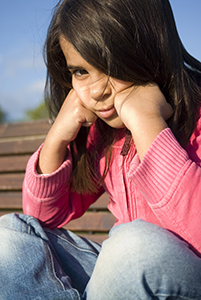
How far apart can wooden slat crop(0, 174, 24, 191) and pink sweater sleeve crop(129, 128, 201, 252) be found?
1.50m

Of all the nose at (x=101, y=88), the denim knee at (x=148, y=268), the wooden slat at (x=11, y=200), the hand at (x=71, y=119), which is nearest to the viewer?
the denim knee at (x=148, y=268)

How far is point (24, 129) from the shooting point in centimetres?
234

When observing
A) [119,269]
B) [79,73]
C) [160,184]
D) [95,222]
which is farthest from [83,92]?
[95,222]

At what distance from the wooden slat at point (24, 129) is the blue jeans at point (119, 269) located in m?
1.26

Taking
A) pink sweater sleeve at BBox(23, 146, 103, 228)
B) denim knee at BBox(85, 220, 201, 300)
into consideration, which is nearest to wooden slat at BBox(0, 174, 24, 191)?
pink sweater sleeve at BBox(23, 146, 103, 228)

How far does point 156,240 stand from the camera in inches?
30.7

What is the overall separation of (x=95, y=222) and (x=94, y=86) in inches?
45.3

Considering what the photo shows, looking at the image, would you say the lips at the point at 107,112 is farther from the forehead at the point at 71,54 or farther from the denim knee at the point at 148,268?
the denim knee at the point at 148,268

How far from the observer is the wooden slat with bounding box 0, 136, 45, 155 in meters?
2.26

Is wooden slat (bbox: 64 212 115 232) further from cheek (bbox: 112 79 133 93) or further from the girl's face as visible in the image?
cheek (bbox: 112 79 133 93)

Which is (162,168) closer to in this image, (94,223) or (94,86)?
(94,86)

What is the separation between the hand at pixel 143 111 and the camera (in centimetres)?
93

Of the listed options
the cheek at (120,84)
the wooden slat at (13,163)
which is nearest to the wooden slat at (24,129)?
the wooden slat at (13,163)

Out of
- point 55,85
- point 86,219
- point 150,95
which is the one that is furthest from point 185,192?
point 86,219
